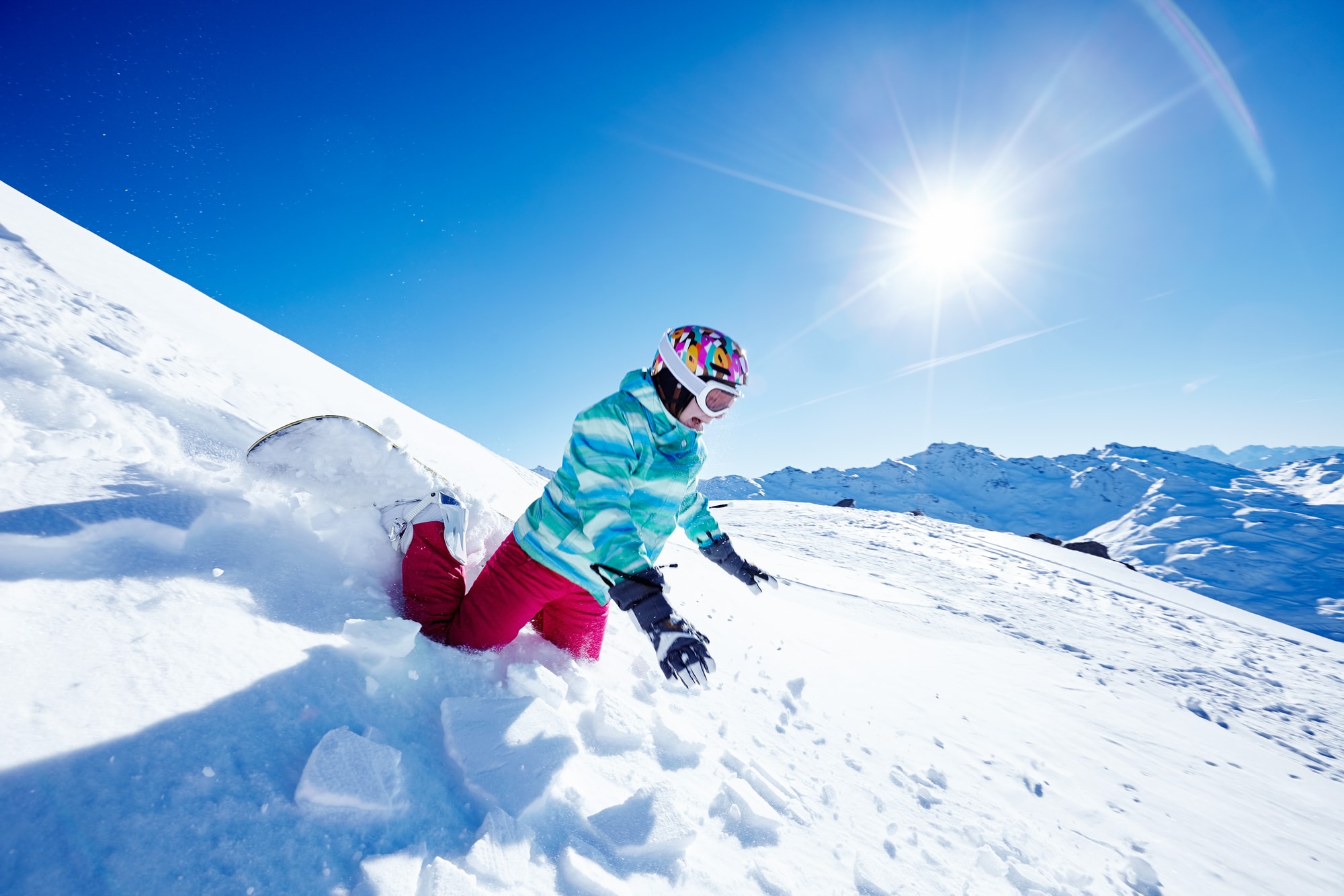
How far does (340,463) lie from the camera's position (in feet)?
8.75

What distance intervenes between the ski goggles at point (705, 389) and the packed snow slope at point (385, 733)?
137cm

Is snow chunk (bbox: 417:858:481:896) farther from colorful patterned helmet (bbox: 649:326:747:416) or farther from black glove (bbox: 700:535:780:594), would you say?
black glove (bbox: 700:535:780:594)

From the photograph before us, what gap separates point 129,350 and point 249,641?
8.42ft

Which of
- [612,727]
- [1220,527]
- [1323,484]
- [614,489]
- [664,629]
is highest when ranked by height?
[1323,484]

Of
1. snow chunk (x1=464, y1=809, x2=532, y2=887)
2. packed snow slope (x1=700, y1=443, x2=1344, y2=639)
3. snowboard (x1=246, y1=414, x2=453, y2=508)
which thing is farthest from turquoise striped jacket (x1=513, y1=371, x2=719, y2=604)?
packed snow slope (x1=700, y1=443, x2=1344, y2=639)

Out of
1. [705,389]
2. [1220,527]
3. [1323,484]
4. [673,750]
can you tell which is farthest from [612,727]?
[1323,484]

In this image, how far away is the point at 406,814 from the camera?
1.31 meters

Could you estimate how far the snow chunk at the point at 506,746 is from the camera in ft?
4.93

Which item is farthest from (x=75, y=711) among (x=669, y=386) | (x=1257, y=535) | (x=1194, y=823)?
(x=1257, y=535)

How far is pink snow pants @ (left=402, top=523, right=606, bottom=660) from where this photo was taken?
7.66ft

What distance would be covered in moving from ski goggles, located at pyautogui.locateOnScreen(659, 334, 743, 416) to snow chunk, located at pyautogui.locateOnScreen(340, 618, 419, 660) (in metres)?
1.48

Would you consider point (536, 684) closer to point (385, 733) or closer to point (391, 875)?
point (385, 733)

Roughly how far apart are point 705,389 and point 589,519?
0.80 metres

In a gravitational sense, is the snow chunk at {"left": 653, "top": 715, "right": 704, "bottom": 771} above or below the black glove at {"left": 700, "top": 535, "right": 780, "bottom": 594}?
below
